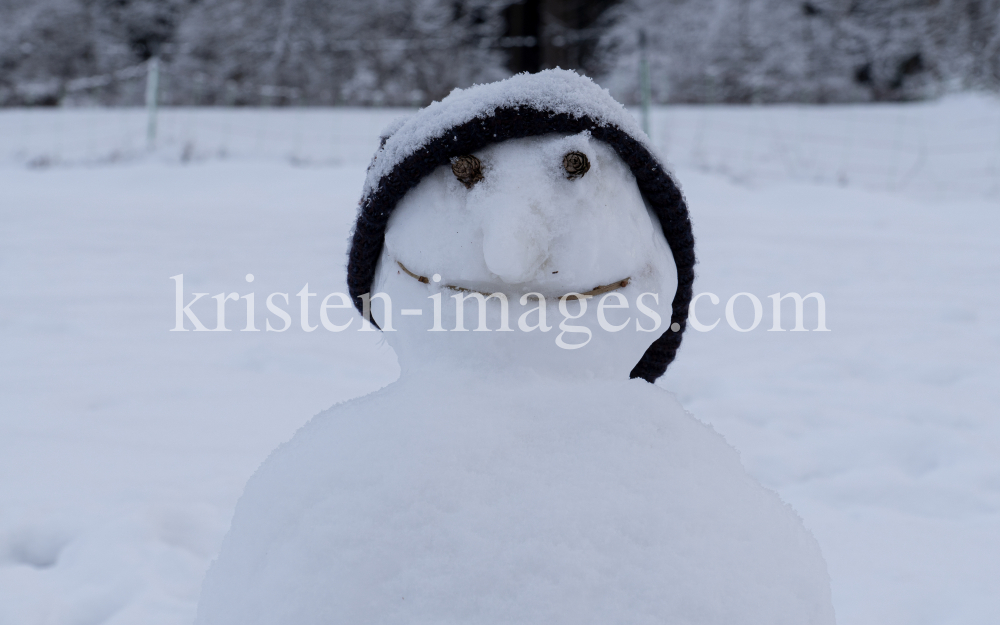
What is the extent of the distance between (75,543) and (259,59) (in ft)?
52.0

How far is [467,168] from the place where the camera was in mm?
906

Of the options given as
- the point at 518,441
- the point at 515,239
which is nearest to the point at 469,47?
the point at 515,239

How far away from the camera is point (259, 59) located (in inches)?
619

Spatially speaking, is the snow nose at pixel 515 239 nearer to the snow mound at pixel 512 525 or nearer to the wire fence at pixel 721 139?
the snow mound at pixel 512 525

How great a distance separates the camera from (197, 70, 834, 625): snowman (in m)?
0.75

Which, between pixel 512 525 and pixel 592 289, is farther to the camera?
pixel 592 289

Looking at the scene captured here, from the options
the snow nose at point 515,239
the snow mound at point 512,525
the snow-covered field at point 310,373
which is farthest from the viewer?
the snow-covered field at point 310,373

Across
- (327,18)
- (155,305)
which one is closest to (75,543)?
(155,305)

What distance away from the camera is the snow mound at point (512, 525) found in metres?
0.74

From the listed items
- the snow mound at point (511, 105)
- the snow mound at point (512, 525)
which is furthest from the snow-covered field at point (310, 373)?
the snow mound at point (511, 105)

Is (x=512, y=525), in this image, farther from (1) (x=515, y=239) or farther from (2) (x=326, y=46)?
(2) (x=326, y=46)

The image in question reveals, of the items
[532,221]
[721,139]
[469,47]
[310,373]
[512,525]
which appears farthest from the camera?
[469,47]

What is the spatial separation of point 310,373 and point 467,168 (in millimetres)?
2274

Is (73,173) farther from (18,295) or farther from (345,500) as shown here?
(345,500)
